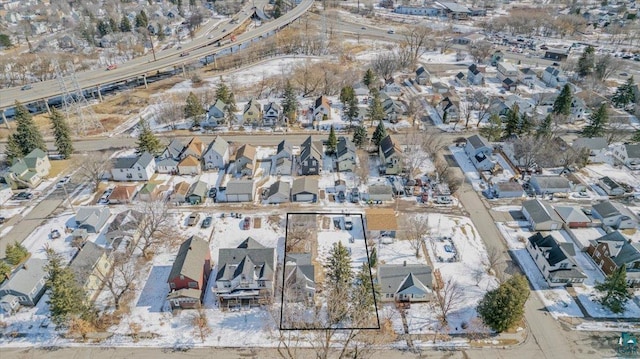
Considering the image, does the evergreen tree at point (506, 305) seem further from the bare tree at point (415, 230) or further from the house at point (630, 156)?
the house at point (630, 156)

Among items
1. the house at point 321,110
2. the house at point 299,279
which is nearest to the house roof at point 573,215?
the house at point 299,279

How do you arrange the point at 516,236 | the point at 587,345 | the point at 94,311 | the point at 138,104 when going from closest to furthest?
the point at 587,345 → the point at 94,311 → the point at 516,236 → the point at 138,104

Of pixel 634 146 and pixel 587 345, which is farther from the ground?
pixel 634 146

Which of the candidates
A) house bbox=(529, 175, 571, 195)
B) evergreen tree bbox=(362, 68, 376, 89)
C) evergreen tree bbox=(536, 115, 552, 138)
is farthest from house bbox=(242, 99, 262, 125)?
evergreen tree bbox=(536, 115, 552, 138)

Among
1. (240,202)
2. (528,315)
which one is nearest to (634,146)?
(528,315)

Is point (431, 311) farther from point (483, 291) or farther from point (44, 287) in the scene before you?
point (44, 287)

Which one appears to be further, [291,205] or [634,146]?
[634,146]

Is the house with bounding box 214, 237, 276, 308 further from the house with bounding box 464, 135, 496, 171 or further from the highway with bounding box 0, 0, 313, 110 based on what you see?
the highway with bounding box 0, 0, 313, 110
